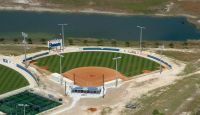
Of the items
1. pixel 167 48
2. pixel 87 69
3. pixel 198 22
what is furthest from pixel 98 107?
pixel 198 22

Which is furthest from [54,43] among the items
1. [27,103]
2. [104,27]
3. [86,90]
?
[104,27]

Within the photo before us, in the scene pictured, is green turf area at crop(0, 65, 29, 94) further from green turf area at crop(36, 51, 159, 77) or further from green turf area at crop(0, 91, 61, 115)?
green turf area at crop(36, 51, 159, 77)

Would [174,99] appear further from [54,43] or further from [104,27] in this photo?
[104,27]

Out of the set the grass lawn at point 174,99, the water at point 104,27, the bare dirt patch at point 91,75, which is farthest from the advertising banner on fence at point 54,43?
the grass lawn at point 174,99

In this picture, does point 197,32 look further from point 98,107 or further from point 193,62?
point 98,107

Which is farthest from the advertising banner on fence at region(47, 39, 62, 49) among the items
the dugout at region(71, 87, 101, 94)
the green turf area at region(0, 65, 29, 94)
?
the dugout at region(71, 87, 101, 94)

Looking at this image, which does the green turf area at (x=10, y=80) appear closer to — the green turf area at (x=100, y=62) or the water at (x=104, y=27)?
the green turf area at (x=100, y=62)
